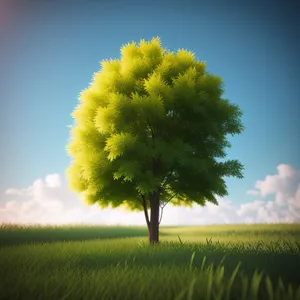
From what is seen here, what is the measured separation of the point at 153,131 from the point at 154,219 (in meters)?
3.92

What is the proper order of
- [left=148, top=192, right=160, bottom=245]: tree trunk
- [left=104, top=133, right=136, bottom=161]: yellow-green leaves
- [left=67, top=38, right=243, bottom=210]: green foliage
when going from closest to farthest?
[left=104, top=133, right=136, bottom=161]: yellow-green leaves, [left=67, top=38, right=243, bottom=210]: green foliage, [left=148, top=192, right=160, bottom=245]: tree trunk

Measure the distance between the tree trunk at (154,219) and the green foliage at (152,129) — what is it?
63cm

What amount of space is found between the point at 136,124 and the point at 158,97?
68.0 inches

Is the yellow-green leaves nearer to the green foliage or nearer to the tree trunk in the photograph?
the green foliage

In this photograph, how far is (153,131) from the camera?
1295 centimetres

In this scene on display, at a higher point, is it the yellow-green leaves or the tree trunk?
the yellow-green leaves

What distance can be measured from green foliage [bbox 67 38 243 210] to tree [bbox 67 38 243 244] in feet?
0.13

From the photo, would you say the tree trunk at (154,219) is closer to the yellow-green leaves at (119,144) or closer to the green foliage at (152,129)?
the green foliage at (152,129)

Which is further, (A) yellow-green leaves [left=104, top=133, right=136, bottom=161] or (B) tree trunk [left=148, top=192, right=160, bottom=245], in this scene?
(B) tree trunk [left=148, top=192, right=160, bottom=245]

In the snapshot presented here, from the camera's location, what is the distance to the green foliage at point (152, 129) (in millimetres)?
11562

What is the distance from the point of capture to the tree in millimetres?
11578

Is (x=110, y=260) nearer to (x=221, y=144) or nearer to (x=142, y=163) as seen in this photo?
(x=142, y=163)

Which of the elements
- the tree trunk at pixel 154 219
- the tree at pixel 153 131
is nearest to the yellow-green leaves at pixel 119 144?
the tree at pixel 153 131

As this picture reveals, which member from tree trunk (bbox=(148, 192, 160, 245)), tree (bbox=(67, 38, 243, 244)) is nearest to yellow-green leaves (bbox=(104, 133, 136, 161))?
tree (bbox=(67, 38, 243, 244))
